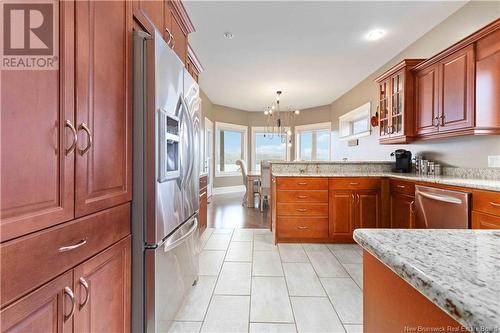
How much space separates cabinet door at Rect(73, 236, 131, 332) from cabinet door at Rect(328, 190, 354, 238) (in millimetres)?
2488

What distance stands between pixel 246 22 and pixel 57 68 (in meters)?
2.65

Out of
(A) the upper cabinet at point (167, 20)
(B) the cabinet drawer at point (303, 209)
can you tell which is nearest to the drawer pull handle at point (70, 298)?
(A) the upper cabinet at point (167, 20)

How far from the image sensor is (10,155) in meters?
0.67

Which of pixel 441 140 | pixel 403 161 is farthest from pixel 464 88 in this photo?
pixel 403 161

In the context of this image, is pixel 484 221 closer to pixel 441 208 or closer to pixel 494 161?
pixel 441 208

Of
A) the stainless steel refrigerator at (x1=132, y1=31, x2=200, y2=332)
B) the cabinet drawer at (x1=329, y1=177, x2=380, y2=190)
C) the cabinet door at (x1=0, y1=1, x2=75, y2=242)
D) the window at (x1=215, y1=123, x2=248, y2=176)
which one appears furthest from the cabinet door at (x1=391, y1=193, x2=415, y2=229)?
the window at (x1=215, y1=123, x2=248, y2=176)

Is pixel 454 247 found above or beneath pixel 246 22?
beneath

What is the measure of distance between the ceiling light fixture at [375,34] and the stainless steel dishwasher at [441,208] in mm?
2123

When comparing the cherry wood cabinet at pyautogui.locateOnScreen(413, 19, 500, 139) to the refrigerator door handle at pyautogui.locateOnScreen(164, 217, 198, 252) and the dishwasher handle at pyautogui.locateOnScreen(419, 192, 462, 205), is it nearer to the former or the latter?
the dishwasher handle at pyautogui.locateOnScreen(419, 192, 462, 205)

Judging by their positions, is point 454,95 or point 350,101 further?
point 350,101

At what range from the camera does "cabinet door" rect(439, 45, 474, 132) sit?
218cm

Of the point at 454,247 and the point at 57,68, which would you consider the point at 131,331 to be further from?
the point at 454,247

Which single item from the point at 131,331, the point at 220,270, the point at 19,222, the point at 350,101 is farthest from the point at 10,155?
the point at 350,101

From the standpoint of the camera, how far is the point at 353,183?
9.99ft
